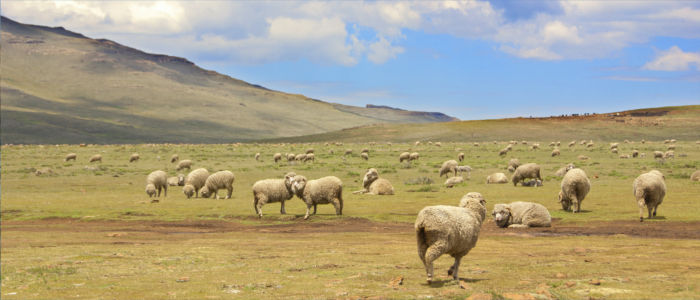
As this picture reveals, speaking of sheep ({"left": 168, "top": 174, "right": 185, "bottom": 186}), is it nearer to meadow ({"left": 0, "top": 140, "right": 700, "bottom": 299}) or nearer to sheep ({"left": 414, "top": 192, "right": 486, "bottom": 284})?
meadow ({"left": 0, "top": 140, "right": 700, "bottom": 299})

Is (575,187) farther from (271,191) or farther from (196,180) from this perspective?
(196,180)

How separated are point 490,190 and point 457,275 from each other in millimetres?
20675

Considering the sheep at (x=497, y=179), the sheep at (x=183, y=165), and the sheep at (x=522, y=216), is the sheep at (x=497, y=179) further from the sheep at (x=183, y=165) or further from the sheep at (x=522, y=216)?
the sheep at (x=183, y=165)

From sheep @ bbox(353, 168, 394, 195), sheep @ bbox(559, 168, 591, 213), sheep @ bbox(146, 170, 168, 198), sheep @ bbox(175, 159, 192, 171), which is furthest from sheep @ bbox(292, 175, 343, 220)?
sheep @ bbox(175, 159, 192, 171)

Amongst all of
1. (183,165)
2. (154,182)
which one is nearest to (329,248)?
(154,182)

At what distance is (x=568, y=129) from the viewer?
11056cm

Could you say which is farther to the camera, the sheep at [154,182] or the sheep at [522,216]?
the sheep at [154,182]

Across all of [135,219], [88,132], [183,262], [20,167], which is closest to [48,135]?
[88,132]

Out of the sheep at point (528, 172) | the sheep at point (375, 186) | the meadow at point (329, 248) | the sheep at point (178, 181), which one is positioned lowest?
the meadow at point (329, 248)

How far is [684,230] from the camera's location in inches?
758

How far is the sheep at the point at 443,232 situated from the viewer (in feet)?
38.2

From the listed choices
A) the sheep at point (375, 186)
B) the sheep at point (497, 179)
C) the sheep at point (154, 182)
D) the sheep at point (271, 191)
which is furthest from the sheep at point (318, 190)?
the sheep at point (497, 179)

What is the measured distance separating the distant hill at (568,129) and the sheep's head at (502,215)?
81.9 m

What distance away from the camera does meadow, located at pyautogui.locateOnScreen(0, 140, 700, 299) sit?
37.7 feet
